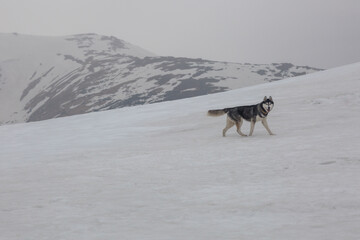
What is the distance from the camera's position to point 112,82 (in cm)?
14400

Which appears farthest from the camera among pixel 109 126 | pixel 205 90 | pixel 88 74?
pixel 88 74

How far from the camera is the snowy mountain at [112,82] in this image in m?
122

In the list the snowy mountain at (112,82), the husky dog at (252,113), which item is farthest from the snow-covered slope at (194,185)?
the snowy mountain at (112,82)

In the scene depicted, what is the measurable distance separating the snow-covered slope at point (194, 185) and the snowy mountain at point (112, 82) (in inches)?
3957

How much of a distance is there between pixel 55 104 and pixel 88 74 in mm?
26759

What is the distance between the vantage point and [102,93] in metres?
135

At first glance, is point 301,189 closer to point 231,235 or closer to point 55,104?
point 231,235

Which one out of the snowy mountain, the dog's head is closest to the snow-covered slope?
the dog's head

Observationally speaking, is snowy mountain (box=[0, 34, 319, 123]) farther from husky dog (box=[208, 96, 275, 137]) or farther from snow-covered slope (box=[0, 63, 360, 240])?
snow-covered slope (box=[0, 63, 360, 240])

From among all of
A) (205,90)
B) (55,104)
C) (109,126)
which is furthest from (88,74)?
(109,126)

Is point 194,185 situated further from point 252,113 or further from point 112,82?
point 112,82

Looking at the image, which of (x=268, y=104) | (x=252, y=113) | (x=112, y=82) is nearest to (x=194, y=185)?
(x=268, y=104)

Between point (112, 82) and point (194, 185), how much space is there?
459 feet

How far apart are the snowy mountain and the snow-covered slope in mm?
100501
